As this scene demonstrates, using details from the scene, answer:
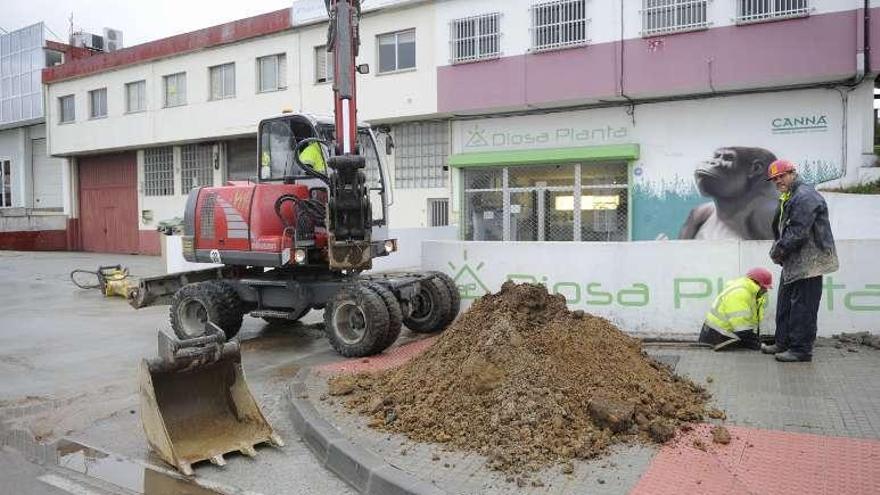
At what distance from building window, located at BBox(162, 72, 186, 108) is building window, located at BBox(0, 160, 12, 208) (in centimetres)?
1401

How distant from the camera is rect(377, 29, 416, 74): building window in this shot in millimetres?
20219

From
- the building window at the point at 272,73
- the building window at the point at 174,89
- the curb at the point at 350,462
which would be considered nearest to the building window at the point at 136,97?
the building window at the point at 174,89

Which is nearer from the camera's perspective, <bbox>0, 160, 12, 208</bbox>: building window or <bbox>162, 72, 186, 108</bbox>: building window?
<bbox>162, 72, 186, 108</bbox>: building window

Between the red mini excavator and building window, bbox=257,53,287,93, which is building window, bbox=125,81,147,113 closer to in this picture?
building window, bbox=257,53,287,93

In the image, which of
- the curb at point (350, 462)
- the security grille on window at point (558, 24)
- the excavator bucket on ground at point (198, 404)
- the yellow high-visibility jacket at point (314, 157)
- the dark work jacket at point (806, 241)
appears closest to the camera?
the curb at point (350, 462)

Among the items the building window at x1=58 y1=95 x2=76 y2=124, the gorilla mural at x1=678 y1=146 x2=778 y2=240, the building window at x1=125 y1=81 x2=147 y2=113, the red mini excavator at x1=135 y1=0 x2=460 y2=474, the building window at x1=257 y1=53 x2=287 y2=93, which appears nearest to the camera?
the red mini excavator at x1=135 y1=0 x2=460 y2=474

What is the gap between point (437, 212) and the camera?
2070cm

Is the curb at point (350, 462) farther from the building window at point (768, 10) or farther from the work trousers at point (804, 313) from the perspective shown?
the building window at point (768, 10)

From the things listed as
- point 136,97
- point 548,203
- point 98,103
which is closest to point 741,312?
point 548,203

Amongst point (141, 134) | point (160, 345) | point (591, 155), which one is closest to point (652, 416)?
point (160, 345)

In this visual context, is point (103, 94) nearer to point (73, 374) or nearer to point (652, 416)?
point (73, 374)

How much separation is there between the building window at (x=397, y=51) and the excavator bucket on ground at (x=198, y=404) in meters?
15.8

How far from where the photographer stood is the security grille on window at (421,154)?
20.4 m

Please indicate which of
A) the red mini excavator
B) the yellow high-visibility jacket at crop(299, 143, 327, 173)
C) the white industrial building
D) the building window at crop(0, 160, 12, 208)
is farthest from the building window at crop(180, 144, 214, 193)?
the yellow high-visibility jacket at crop(299, 143, 327, 173)
